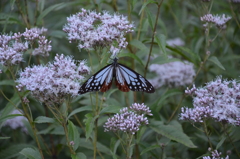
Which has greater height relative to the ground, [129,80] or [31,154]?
[129,80]

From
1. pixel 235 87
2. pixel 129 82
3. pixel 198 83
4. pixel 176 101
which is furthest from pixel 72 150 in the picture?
pixel 198 83

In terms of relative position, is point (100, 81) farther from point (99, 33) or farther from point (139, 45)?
point (139, 45)

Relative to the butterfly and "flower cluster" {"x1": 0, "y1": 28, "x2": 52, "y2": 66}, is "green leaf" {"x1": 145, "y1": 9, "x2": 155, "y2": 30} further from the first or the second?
"flower cluster" {"x1": 0, "y1": 28, "x2": 52, "y2": 66}

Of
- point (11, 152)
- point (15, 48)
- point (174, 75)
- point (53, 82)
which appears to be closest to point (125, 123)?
point (53, 82)

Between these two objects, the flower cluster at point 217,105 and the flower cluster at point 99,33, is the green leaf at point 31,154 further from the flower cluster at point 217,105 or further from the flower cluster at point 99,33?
the flower cluster at point 217,105

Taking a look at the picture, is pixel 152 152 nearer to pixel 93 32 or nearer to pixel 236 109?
pixel 236 109

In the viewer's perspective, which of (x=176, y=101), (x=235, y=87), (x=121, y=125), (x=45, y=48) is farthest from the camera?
(x=176, y=101)
